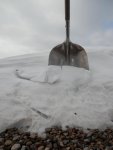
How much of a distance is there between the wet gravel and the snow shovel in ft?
8.97

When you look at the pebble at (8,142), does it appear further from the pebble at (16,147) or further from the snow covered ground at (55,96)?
the snow covered ground at (55,96)

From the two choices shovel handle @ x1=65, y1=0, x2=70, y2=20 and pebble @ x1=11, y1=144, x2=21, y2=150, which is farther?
shovel handle @ x1=65, y1=0, x2=70, y2=20

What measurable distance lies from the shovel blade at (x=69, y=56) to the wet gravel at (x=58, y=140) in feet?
8.95

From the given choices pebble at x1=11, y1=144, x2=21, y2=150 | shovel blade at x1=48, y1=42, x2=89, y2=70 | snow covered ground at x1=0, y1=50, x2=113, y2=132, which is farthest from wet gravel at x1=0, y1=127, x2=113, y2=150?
shovel blade at x1=48, y1=42, x2=89, y2=70

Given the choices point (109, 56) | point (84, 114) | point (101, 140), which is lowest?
point (101, 140)

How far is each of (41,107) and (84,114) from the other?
626 millimetres

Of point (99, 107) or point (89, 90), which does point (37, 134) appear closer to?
point (99, 107)

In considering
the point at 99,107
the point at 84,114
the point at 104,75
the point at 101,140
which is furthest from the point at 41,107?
the point at 104,75

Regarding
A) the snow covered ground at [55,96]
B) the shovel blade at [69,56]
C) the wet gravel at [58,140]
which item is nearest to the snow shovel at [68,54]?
the shovel blade at [69,56]

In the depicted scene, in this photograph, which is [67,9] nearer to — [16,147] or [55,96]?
[55,96]

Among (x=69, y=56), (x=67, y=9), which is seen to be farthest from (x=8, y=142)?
(x=67, y=9)

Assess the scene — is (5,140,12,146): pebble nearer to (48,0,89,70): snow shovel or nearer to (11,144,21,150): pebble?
(11,144,21,150): pebble

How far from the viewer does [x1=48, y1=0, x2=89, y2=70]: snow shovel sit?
18.2 feet

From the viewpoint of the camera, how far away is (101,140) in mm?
2752
